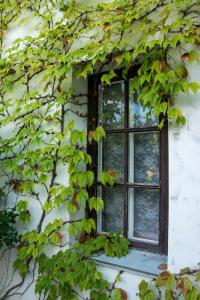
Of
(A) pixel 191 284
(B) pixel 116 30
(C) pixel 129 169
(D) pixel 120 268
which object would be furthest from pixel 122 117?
(A) pixel 191 284

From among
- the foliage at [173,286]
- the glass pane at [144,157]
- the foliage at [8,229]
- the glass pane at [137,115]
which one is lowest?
the foliage at [173,286]

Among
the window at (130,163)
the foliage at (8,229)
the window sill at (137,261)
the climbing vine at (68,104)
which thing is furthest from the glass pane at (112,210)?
the foliage at (8,229)

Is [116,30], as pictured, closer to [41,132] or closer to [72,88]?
[72,88]

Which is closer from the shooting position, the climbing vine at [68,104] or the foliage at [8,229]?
the climbing vine at [68,104]

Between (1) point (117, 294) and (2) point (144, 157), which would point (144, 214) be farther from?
(1) point (117, 294)

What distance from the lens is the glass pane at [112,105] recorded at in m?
2.80

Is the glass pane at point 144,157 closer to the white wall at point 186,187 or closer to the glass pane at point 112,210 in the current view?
the glass pane at point 112,210

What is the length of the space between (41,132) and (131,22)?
1089mm

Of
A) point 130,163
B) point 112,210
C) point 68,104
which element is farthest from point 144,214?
point 68,104

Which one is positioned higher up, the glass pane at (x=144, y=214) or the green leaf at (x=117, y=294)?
the glass pane at (x=144, y=214)

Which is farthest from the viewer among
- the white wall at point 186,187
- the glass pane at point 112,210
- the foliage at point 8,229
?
the foliage at point 8,229

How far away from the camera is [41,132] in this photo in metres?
2.88

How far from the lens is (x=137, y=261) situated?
2.42m

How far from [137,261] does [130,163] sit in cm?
71
